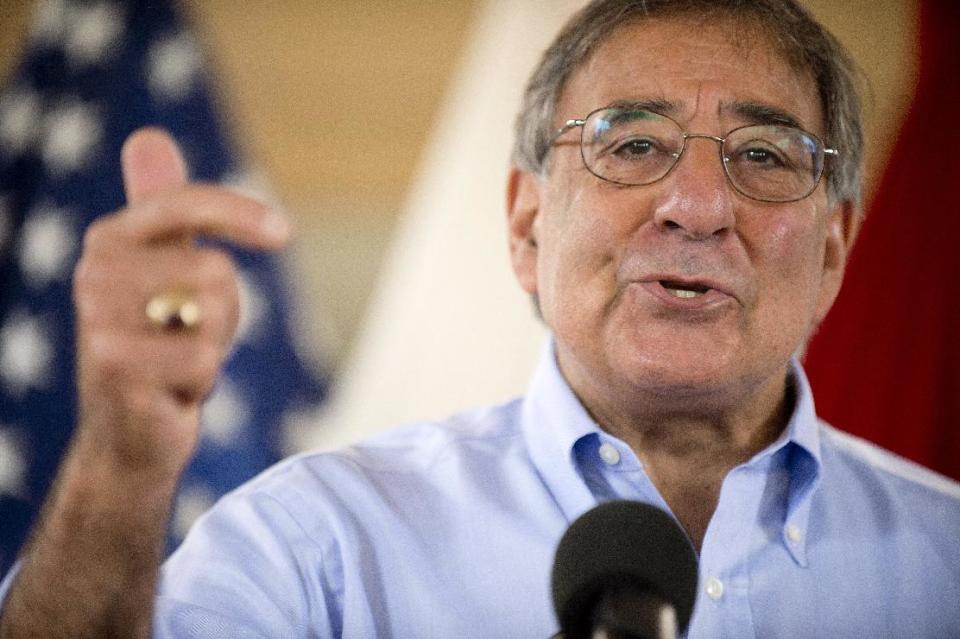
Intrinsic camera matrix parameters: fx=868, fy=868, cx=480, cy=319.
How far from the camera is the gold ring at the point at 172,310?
733mm

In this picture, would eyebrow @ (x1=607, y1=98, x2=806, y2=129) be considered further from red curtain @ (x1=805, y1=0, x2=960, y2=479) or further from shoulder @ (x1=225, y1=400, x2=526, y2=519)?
red curtain @ (x1=805, y1=0, x2=960, y2=479)

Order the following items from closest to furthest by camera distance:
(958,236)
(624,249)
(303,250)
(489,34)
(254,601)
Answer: (254,601)
(624,249)
(958,236)
(489,34)
(303,250)

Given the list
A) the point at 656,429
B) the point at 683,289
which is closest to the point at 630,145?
the point at 683,289

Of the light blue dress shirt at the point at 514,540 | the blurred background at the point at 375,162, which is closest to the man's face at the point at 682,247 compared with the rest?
the light blue dress shirt at the point at 514,540

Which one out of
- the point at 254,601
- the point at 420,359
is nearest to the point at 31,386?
the point at 420,359

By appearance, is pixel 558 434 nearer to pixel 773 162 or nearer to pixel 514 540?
pixel 514 540

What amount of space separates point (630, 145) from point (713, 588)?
675 mm

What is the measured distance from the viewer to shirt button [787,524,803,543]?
133 centimetres

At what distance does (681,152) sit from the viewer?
1330mm

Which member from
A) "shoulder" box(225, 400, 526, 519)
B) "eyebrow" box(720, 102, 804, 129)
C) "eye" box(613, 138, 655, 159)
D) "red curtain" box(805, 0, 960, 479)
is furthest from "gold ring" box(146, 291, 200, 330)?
"red curtain" box(805, 0, 960, 479)

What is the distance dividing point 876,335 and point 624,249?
49.6 inches

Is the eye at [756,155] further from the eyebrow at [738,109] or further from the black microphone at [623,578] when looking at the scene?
the black microphone at [623,578]

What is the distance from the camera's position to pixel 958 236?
7.22ft

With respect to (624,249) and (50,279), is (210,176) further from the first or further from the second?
(624,249)
